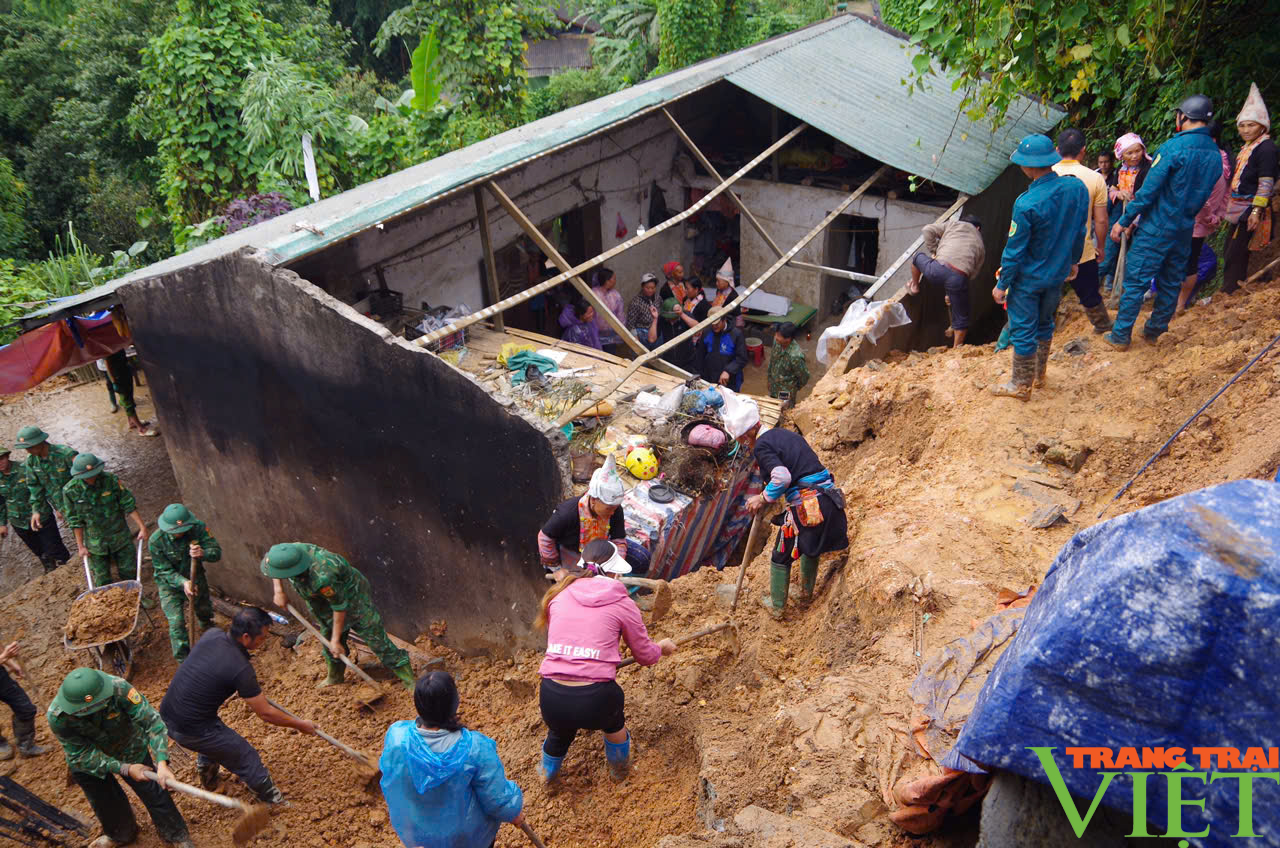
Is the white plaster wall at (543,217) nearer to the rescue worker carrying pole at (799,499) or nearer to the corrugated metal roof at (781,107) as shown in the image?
the corrugated metal roof at (781,107)

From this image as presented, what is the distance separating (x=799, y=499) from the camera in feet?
16.7

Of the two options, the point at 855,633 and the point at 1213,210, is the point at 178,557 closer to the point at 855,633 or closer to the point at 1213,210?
the point at 855,633

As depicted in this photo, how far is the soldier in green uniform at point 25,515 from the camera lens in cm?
790

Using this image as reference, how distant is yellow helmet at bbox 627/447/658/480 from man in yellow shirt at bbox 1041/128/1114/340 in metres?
3.61

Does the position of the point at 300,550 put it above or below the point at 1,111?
below

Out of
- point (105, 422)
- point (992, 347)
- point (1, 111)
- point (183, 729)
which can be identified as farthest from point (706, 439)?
point (1, 111)

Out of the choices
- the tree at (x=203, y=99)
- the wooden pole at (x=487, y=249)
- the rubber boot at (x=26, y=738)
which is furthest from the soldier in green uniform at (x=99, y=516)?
the tree at (x=203, y=99)

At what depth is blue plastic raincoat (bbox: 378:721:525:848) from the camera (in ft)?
11.9

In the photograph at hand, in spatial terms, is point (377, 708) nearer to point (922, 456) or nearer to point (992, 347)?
point (922, 456)

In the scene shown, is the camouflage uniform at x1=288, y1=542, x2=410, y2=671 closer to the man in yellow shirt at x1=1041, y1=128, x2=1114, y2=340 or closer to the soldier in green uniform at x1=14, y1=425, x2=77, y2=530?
the soldier in green uniform at x1=14, y1=425, x2=77, y2=530

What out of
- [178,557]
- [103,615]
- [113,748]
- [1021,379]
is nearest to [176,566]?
[178,557]

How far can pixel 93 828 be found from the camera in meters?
5.62

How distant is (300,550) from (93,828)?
7.17 ft

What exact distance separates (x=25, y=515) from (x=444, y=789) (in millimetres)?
6720
